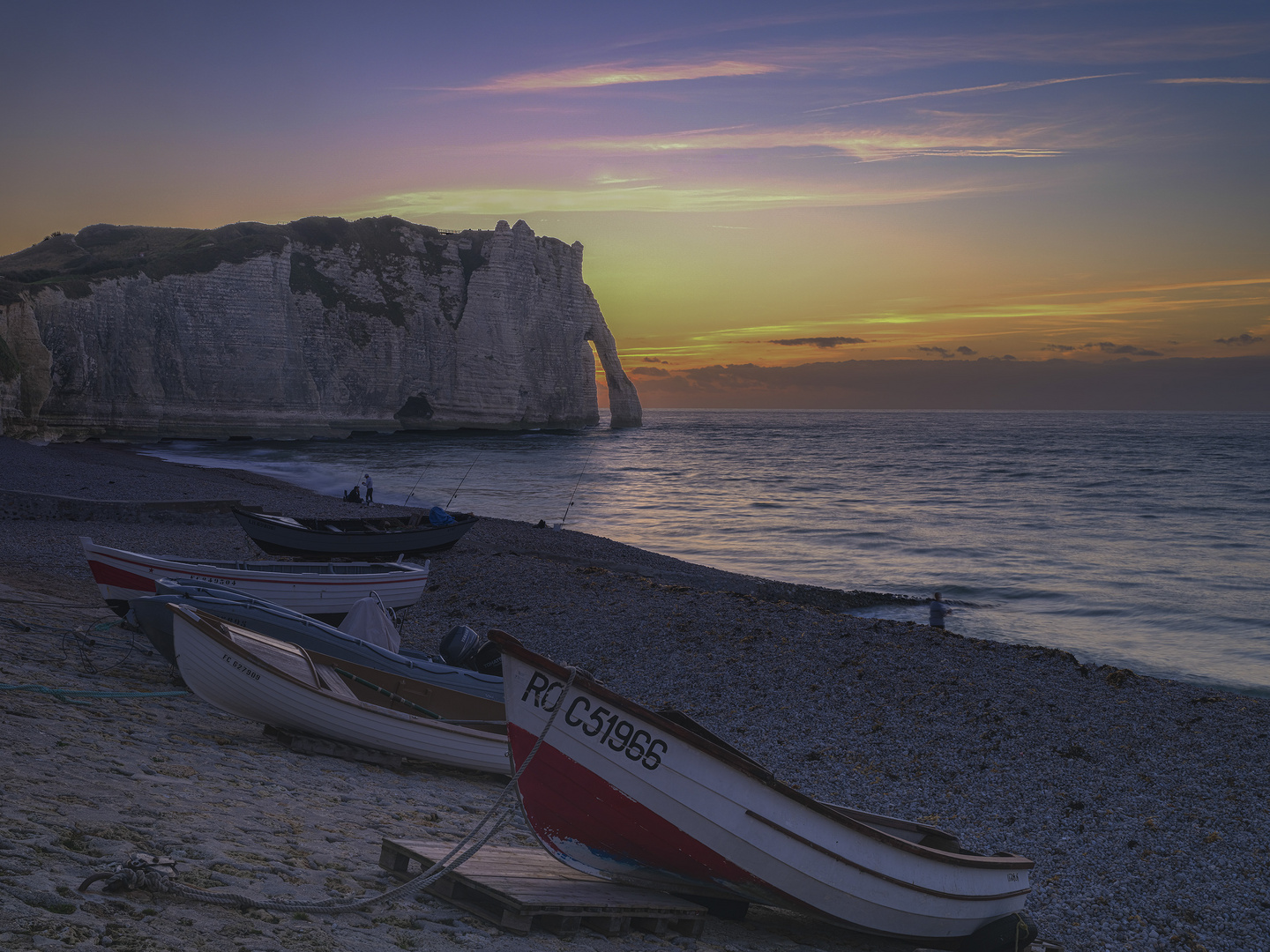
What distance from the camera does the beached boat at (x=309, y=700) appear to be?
23.0 ft

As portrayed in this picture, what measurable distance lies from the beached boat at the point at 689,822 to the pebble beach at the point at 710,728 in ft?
1.40

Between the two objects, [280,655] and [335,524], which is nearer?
[280,655]

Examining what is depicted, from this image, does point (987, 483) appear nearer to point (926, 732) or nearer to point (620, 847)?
point (926, 732)

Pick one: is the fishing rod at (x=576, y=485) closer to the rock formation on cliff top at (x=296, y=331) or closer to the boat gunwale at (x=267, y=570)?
the boat gunwale at (x=267, y=570)

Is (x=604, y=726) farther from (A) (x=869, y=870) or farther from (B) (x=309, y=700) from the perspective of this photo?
(B) (x=309, y=700)

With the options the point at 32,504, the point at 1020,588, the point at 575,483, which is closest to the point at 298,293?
the point at 575,483

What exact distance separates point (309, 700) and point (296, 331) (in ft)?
233

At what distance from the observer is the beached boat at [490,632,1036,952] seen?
4.55 meters

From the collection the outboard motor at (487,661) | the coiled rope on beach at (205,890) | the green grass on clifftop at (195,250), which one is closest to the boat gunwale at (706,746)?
the coiled rope on beach at (205,890)

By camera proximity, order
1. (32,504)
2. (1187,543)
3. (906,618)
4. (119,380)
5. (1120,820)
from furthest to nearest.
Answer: (119,380)
(1187,543)
(32,504)
(906,618)
(1120,820)

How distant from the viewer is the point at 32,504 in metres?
19.8

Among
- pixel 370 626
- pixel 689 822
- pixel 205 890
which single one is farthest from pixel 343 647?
pixel 689 822

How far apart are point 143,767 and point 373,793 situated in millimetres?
1678

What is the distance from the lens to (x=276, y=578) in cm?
1204
